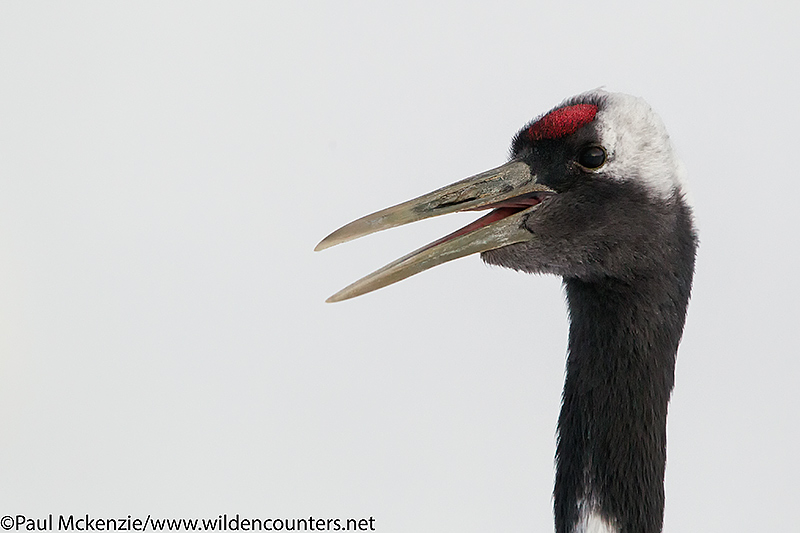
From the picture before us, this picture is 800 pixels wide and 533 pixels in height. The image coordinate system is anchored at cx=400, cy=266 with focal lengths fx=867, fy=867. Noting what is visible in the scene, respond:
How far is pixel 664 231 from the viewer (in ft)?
7.09

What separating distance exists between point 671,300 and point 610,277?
17cm

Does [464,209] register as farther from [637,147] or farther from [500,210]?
[637,147]

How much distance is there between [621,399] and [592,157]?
24.2 inches

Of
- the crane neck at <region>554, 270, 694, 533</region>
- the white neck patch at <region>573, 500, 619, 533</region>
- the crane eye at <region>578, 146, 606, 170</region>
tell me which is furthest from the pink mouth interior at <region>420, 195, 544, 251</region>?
the white neck patch at <region>573, 500, 619, 533</region>

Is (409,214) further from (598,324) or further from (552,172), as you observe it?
(598,324)

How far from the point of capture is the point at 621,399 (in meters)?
2.20

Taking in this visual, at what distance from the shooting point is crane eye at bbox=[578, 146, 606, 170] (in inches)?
83.9

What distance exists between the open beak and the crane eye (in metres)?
0.12

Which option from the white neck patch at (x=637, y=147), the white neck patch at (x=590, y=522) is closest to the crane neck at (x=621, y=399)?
the white neck patch at (x=590, y=522)

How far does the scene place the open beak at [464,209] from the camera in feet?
7.23

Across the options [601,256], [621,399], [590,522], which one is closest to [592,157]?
[601,256]

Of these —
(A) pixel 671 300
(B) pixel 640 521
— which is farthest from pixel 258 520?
(A) pixel 671 300

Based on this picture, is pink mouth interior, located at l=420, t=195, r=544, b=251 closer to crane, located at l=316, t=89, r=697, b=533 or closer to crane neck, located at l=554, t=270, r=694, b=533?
crane, located at l=316, t=89, r=697, b=533

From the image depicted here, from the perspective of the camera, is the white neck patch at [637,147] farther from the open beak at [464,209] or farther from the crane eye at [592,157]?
the open beak at [464,209]
